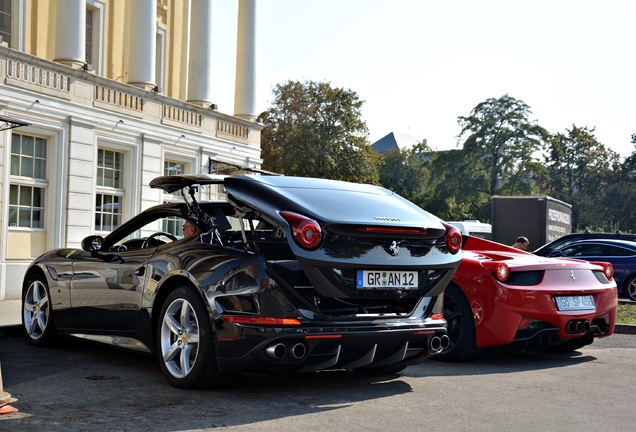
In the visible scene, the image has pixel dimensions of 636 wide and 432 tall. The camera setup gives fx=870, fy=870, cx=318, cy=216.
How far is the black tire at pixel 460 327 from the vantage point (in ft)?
26.8

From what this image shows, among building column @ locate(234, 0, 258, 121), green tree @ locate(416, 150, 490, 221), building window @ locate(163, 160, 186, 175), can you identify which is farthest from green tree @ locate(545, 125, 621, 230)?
building window @ locate(163, 160, 186, 175)

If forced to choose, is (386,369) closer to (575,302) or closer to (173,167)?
(575,302)

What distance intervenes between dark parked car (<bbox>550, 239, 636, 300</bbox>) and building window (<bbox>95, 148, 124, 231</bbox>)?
1061 centimetres

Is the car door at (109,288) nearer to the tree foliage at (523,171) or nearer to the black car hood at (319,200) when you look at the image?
the black car hood at (319,200)

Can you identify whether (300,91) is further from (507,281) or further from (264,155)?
(507,281)

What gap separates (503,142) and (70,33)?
63.5 metres

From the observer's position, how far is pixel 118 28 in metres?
24.0

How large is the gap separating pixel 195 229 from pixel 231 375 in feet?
3.79

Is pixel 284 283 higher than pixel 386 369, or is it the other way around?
pixel 284 283

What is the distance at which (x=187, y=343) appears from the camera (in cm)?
618

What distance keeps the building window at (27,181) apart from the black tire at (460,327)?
12.0 meters

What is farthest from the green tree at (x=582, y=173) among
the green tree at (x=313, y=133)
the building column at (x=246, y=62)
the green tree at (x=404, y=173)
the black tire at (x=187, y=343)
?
the black tire at (x=187, y=343)

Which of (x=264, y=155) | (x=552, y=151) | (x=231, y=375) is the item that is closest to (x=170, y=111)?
(x=231, y=375)

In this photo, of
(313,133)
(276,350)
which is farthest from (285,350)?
(313,133)
